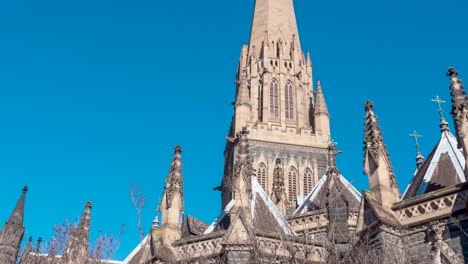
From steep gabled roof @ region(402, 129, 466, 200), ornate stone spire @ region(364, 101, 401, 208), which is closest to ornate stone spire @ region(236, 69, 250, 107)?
steep gabled roof @ region(402, 129, 466, 200)

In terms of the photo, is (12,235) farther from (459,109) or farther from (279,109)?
(279,109)

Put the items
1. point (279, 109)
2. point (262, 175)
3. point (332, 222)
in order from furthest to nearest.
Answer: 1. point (279, 109)
2. point (262, 175)
3. point (332, 222)

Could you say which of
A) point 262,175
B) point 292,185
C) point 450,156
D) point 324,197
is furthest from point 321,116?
point 450,156

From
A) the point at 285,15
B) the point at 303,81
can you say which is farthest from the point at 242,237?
the point at 285,15

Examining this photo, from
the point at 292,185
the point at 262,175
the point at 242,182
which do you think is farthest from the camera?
the point at 292,185

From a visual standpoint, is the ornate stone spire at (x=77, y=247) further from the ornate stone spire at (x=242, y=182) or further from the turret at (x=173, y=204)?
the ornate stone spire at (x=242, y=182)

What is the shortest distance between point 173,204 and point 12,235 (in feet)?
36.1

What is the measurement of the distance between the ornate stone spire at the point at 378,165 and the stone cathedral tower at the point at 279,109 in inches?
703

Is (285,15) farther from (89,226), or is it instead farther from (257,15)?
(89,226)

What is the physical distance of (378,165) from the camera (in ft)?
43.7

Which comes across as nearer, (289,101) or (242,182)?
(242,182)

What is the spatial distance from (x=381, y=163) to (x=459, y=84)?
9.61ft

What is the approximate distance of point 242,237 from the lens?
13.8 m

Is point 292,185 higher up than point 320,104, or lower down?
lower down
